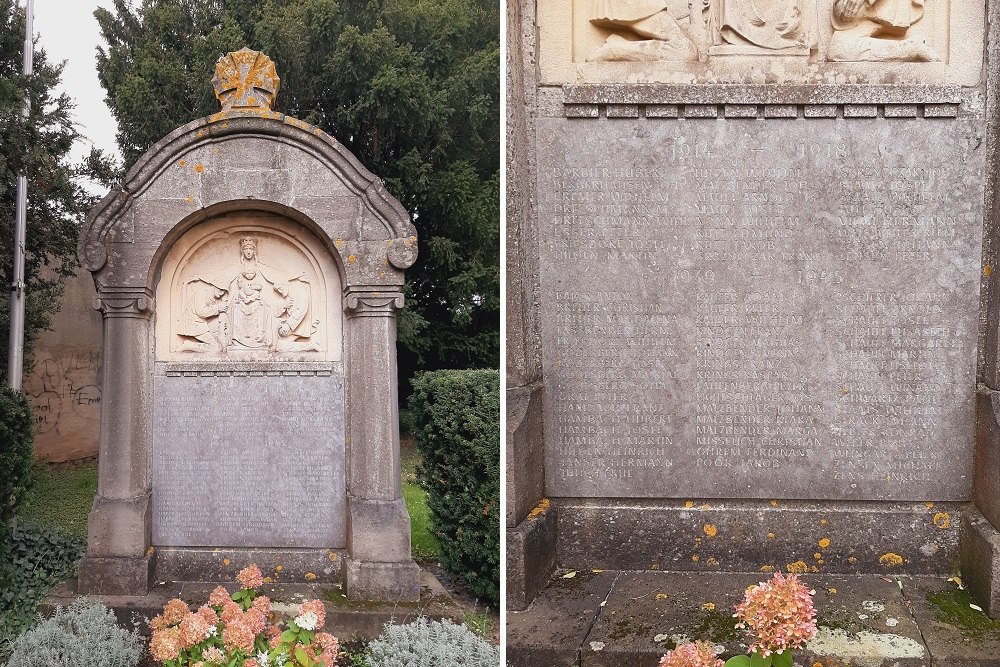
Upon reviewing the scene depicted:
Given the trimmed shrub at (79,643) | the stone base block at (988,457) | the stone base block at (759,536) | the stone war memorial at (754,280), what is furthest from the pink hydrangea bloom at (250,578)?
the stone base block at (988,457)

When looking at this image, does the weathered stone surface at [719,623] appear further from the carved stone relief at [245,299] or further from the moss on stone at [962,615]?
the carved stone relief at [245,299]

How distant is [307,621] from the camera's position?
297 centimetres

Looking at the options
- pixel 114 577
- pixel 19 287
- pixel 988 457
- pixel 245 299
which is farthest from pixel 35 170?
pixel 988 457

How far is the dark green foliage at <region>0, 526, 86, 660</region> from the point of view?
4645mm

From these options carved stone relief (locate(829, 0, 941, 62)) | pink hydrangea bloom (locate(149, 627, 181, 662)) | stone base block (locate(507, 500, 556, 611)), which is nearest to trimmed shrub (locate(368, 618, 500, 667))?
stone base block (locate(507, 500, 556, 611))

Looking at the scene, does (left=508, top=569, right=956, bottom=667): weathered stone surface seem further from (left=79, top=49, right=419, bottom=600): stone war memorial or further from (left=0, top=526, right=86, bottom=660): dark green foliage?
(left=0, top=526, right=86, bottom=660): dark green foliage

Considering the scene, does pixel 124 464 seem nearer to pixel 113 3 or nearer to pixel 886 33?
pixel 886 33

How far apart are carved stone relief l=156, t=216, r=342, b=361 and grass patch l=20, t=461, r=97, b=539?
389 cm

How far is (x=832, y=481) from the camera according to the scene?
12.5ft

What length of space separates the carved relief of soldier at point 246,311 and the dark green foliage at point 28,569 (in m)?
1.93

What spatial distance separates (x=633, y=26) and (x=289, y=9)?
1276 centimetres

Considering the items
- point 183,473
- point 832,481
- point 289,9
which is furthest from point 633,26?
point 289,9

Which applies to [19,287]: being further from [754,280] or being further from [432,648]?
[754,280]

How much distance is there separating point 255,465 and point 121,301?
135 centimetres
